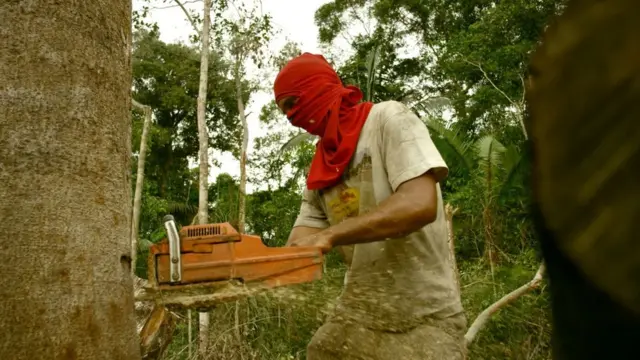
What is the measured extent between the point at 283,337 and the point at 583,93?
7.31 meters

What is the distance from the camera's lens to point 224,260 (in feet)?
7.32

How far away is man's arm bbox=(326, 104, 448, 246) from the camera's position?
230 cm

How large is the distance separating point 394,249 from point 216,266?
726 mm

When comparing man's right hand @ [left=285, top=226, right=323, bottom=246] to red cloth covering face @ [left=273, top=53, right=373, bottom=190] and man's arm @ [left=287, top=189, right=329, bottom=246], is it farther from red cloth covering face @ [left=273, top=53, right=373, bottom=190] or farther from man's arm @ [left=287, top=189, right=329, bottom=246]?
red cloth covering face @ [left=273, top=53, right=373, bottom=190]

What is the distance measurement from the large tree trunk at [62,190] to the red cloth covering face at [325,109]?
103cm

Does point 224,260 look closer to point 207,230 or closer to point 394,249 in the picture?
point 207,230

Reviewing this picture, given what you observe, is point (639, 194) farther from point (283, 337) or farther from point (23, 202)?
point (283, 337)

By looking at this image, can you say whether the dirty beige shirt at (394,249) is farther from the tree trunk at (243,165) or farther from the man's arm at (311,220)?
the tree trunk at (243,165)

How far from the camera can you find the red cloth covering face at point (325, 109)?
107 inches

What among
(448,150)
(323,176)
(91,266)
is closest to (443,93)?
(448,150)

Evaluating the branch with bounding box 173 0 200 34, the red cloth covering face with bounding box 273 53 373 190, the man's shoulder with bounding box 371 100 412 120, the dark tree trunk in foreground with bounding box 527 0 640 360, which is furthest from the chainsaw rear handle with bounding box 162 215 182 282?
the branch with bounding box 173 0 200 34

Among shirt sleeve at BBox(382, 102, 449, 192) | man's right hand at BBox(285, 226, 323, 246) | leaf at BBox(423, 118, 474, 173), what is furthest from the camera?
leaf at BBox(423, 118, 474, 173)

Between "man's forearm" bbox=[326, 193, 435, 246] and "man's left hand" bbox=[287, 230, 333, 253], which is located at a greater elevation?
"man's forearm" bbox=[326, 193, 435, 246]

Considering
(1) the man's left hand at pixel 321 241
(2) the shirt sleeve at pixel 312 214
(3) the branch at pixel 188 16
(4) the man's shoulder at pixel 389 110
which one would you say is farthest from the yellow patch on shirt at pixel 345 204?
(3) the branch at pixel 188 16
